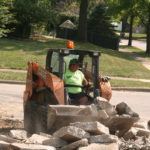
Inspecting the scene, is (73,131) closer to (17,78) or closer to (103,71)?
(17,78)

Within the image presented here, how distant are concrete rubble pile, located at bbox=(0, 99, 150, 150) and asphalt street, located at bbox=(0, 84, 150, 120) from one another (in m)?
3.85

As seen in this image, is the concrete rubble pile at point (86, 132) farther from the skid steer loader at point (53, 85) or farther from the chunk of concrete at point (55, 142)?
the skid steer loader at point (53, 85)

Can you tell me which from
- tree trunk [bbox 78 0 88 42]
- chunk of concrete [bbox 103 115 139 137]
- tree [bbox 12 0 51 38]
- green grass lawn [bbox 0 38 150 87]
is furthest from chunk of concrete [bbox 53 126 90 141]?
tree trunk [bbox 78 0 88 42]

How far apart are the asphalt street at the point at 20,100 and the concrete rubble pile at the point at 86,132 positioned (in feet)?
12.6

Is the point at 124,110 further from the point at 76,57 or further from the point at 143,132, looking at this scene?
the point at 76,57

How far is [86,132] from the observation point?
8.00 m

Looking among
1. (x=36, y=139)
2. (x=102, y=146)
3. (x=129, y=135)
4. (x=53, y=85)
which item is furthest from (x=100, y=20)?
(x=102, y=146)

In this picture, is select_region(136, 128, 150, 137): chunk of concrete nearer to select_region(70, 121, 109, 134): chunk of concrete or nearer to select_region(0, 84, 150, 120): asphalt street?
select_region(70, 121, 109, 134): chunk of concrete

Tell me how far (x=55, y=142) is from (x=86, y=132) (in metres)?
0.54

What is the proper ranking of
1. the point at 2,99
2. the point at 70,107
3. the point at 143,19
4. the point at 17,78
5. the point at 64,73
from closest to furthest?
the point at 70,107, the point at 64,73, the point at 2,99, the point at 17,78, the point at 143,19

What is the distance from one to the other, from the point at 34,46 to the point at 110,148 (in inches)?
997

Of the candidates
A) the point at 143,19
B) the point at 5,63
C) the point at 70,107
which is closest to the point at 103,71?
the point at 5,63

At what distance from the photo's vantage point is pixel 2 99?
15.4 m

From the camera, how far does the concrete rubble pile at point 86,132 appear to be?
25.4 feet
